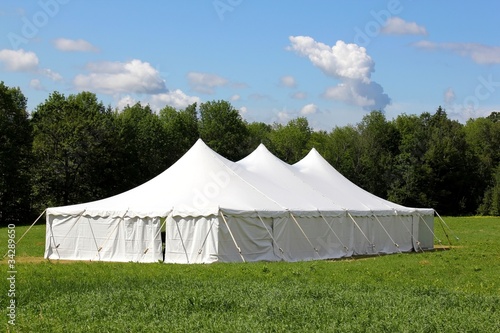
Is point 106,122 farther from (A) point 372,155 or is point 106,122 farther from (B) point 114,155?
(A) point 372,155

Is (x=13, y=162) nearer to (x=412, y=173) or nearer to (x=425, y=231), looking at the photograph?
(x=425, y=231)

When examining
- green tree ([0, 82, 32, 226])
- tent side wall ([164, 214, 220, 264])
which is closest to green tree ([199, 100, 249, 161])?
green tree ([0, 82, 32, 226])

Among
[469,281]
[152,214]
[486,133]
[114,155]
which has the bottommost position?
[469,281]

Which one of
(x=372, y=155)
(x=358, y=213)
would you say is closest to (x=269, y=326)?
(x=358, y=213)

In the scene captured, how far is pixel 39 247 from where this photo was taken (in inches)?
1074

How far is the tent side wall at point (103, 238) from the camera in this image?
71.8ft

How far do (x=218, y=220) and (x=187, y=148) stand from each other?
153 ft

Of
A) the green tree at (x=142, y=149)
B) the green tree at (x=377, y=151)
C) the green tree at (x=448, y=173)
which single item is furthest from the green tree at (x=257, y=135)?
the green tree at (x=448, y=173)

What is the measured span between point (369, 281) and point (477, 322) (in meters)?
6.21

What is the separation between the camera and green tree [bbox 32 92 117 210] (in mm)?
50344

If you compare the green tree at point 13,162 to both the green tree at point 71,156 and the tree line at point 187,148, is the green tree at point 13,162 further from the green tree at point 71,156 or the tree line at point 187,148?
the green tree at point 71,156

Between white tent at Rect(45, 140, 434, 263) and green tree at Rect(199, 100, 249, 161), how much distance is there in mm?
38871

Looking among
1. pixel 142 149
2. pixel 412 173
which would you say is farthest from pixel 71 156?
pixel 412 173

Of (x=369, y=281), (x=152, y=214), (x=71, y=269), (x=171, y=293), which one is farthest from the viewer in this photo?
(x=152, y=214)
